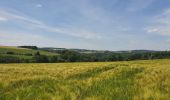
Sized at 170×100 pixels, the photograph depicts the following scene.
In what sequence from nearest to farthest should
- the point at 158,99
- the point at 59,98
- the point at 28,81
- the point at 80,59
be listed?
the point at 158,99, the point at 59,98, the point at 28,81, the point at 80,59

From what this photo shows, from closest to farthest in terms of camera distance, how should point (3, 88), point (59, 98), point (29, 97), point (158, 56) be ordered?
point (59, 98), point (29, 97), point (3, 88), point (158, 56)

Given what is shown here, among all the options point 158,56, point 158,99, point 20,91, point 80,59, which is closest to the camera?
point 158,99

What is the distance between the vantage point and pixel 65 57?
9794 cm

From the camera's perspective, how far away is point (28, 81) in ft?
41.7

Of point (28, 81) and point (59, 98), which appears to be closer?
point (59, 98)

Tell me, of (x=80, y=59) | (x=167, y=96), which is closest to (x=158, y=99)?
(x=167, y=96)

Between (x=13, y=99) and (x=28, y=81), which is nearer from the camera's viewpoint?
(x=13, y=99)

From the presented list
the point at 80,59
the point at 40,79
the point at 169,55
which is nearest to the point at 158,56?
the point at 169,55

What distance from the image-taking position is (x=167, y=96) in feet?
25.0

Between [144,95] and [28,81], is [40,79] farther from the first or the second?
[144,95]

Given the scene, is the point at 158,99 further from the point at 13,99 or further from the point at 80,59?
the point at 80,59

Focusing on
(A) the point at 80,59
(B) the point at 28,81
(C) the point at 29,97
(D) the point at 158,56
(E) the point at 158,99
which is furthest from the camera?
(D) the point at 158,56

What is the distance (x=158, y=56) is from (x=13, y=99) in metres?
101

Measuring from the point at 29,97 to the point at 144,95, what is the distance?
3.44 meters
